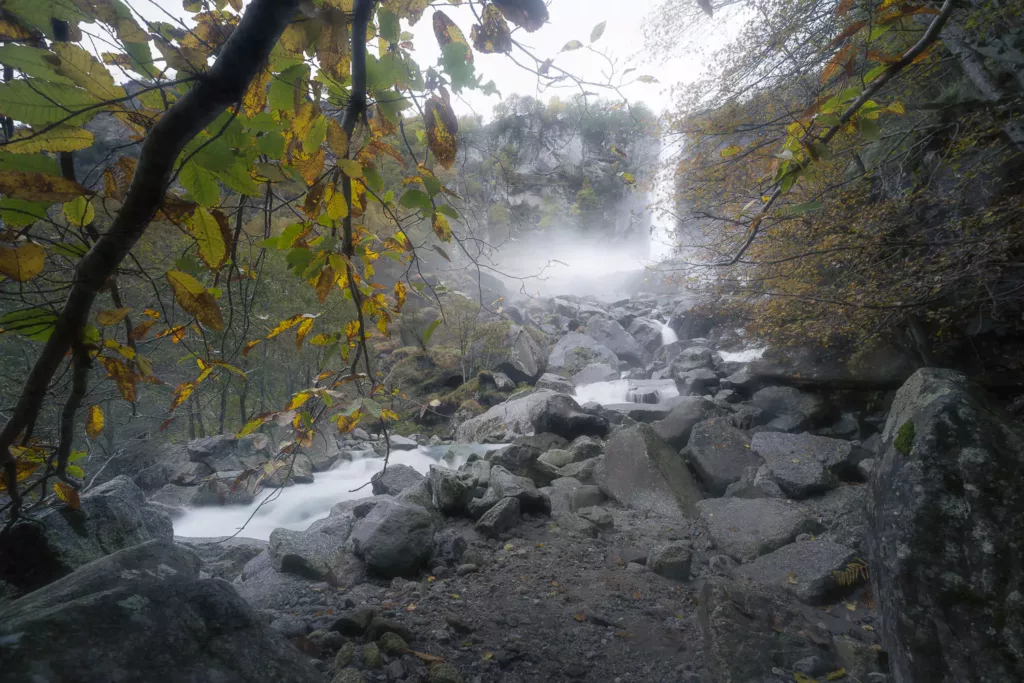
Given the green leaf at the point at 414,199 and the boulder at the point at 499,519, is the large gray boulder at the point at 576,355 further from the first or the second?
the green leaf at the point at 414,199

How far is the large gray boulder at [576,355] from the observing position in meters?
17.3

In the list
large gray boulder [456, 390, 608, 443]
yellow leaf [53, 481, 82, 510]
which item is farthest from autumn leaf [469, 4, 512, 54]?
large gray boulder [456, 390, 608, 443]

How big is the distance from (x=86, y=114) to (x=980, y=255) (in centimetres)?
664

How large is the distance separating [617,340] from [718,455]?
13.1 m

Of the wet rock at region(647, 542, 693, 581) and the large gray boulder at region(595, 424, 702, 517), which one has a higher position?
the large gray boulder at region(595, 424, 702, 517)

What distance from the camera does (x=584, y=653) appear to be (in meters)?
2.68

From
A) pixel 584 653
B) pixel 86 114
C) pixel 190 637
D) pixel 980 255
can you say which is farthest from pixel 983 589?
pixel 980 255

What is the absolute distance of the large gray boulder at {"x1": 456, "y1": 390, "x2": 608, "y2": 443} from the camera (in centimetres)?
891

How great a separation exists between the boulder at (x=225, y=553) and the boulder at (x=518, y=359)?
1054cm

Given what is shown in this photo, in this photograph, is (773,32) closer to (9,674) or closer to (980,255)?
(980,255)

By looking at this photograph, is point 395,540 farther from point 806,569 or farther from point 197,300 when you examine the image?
point 806,569

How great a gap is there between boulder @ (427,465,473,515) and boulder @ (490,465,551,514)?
361 mm

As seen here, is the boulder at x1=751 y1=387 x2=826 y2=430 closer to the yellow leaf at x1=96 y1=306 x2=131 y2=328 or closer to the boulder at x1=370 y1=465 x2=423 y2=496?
the boulder at x1=370 y1=465 x2=423 y2=496

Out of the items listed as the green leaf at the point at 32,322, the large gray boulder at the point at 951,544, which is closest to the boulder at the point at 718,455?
the large gray boulder at the point at 951,544
